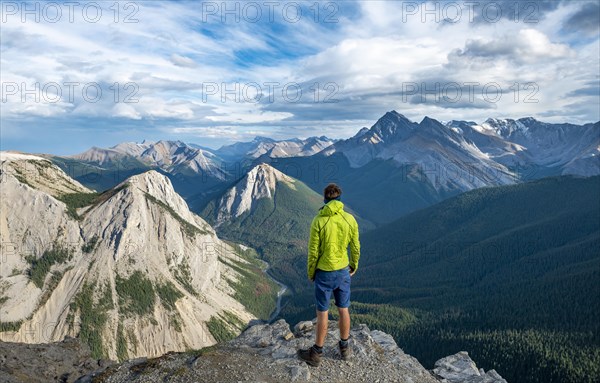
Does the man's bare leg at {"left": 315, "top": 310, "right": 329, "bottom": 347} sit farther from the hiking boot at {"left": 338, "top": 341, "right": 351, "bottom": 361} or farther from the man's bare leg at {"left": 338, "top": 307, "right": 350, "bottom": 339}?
the hiking boot at {"left": 338, "top": 341, "right": 351, "bottom": 361}

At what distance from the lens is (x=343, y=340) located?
24609 millimetres

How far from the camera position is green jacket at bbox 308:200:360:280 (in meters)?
21.8

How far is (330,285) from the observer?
881 inches

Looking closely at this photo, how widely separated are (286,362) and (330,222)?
34.9 ft

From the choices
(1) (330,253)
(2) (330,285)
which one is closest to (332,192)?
(1) (330,253)

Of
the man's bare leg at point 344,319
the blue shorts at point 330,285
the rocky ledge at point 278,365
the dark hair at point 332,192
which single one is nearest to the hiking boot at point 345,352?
the rocky ledge at point 278,365

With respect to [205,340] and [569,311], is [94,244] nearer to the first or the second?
[205,340]

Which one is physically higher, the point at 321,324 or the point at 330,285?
the point at 330,285

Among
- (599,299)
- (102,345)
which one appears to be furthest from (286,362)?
(599,299)

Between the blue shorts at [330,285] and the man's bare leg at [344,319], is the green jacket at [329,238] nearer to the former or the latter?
the blue shorts at [330,285]

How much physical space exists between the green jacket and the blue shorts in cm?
33

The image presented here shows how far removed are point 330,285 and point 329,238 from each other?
279cm

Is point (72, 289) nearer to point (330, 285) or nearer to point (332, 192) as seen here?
point (330, 285)

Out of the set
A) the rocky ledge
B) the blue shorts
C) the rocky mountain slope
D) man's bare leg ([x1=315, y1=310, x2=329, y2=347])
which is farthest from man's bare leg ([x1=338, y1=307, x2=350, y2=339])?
the rocky mountain slope
